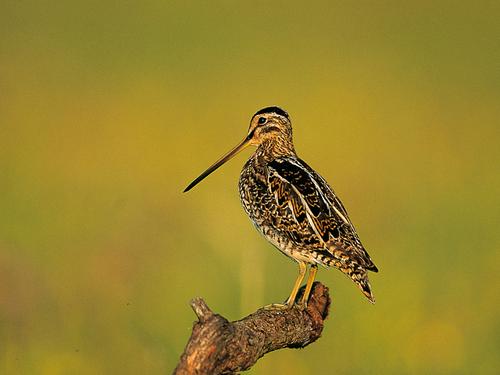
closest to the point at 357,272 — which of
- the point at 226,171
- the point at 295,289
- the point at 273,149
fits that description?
the point at 295,289

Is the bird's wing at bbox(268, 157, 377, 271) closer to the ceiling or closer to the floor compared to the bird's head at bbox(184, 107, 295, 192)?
closer to the floor

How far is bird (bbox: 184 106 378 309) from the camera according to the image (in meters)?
6.44

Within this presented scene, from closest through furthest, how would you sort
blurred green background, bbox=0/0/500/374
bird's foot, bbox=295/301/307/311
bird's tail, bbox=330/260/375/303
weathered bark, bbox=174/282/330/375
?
weathered bark, bbox=174/282/330/375 < bird's foot, bbox=295/301/307/311 < bird's tail, bbox=330/260/375/303 < blurred green background, bbox=0/0/500/374

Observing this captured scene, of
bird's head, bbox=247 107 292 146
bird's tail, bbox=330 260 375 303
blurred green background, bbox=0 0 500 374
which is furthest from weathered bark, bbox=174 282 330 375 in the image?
blurred green background, bbox=0 0 500 374

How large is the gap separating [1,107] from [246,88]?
113 inches

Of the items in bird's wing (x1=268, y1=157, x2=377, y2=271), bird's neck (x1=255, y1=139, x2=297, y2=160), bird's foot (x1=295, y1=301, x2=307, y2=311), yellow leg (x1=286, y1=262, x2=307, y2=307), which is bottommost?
bird's foot (x1=295, y1=301, x2=307, y2=311)

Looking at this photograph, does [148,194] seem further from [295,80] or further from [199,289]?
[295,80]

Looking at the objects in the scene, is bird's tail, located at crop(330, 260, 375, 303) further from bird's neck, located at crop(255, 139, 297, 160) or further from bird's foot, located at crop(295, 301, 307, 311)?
bird's neck, located at crop(255, 139, 297, 160)

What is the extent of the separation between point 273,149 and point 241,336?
2691 millimetres

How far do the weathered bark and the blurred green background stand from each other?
5.65 feet

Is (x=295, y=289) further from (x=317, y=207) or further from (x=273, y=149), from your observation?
(x=273, y=149)

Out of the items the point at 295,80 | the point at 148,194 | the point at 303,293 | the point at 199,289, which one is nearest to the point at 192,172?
the point at 148,194

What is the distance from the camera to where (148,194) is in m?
11.3

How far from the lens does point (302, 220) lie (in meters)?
6.66
